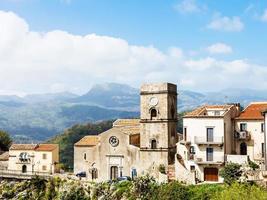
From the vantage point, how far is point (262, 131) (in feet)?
183

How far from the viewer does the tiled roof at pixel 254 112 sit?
5672 centimetres

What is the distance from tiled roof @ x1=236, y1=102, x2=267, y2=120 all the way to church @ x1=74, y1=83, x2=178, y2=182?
31.3 feet

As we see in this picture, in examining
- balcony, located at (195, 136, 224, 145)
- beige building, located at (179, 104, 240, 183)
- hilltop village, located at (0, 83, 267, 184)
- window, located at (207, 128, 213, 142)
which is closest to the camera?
balcony, located at (195, 136, 224, 145)

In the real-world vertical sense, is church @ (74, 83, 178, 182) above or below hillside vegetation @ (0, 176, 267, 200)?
above

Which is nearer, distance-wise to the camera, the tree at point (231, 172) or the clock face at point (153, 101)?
the tree at point (231, 172)

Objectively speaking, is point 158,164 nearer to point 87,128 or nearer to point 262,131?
point 262,131

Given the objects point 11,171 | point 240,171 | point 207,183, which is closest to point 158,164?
point 207,183

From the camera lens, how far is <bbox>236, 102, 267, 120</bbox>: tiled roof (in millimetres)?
56719

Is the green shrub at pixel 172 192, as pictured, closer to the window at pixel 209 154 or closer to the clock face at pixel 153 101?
the window at pixel 209 154

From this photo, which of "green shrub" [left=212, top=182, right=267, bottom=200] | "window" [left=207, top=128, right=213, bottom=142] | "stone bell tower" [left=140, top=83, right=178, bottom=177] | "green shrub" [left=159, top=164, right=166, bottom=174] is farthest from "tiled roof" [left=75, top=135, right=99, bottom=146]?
"green shrub" [left=212, top=182, right=267, bottom=200]

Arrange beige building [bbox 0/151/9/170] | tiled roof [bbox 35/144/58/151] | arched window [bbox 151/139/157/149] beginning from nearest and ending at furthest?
arched window [bbox 151/139/157/149] < tiled roof [bbox 35/144/58/151] < beige building [bbox 0/151/9/170]

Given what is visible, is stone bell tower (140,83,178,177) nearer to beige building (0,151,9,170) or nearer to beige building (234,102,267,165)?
beige building (234,102,267,165)

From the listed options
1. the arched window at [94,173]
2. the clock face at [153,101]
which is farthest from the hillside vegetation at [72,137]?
the clock face at [153,101]

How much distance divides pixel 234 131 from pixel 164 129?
902 centimetres
